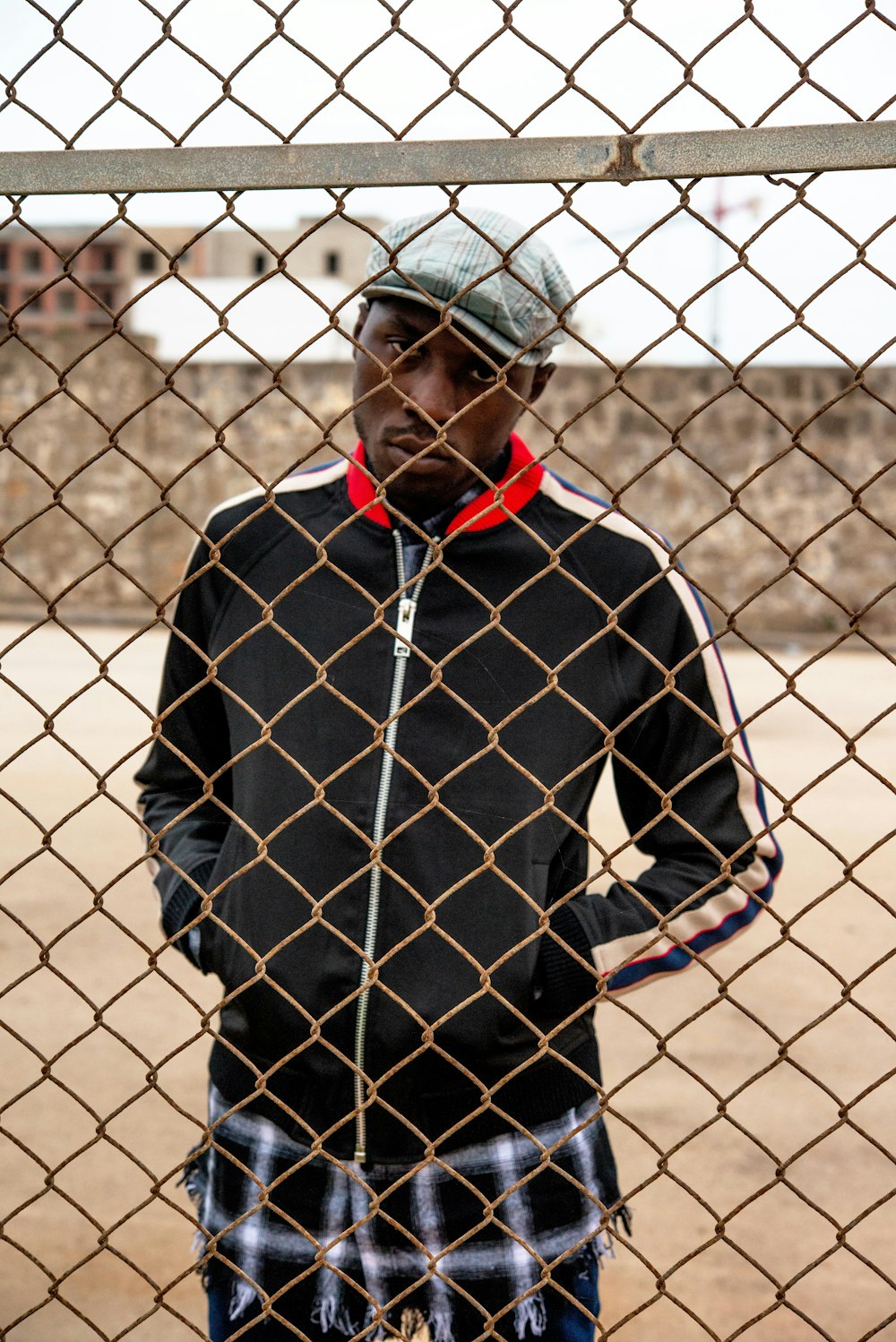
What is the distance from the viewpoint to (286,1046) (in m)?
1.45

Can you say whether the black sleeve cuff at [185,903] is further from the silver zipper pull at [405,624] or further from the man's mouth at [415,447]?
the man's mouth at [415,447]

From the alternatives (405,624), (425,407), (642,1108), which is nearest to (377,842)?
(405,624)

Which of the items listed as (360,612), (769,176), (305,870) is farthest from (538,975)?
(769,176)

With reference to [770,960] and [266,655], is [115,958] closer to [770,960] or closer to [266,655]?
[770,960]

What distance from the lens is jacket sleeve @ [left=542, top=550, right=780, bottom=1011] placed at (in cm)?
150

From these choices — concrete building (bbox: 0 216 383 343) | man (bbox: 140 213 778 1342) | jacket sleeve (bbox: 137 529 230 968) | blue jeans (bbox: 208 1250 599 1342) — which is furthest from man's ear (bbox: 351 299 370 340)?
concrete building (bbox: 0 216 383 343)

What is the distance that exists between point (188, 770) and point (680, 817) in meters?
0.66

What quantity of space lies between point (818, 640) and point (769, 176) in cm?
1037

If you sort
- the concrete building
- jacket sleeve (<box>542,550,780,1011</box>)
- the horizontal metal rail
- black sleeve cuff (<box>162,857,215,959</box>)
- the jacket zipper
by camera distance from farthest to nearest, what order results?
the concrete building < black sleeve cuff (<box>162,857,215,959</box>) < jacket sleeve (<box>542,550,780,1011</box>) < the jacket zipper < the horizontal metal rail

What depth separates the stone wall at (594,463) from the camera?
11172 millimetres

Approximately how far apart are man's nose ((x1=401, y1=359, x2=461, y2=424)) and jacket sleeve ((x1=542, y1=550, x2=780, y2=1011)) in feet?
1.02

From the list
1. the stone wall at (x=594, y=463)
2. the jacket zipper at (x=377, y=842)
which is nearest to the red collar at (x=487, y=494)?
the jacket zipper at (x=377, y=842)

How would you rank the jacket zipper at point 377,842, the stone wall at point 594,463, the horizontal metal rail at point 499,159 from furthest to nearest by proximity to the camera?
the stone wall at point 594,463 → the jacket zipper at point 377,842 → the horizontal metal rail at point 499,159

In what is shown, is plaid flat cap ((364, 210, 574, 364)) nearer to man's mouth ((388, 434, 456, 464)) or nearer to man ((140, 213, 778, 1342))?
man ((140, 213, 778, 1342))
